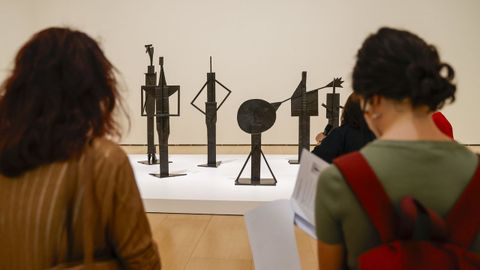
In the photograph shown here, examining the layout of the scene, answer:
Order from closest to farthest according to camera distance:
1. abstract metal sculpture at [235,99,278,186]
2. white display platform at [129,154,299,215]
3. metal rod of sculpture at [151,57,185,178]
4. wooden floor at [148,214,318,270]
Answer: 1. wooden floor at [148,214,318,270]
2. white display platform at [129,154,299,215]
3. abstract metal sculpture at [235,99,278,186]
4. metal rod of sculpture at [151,57,185,178]

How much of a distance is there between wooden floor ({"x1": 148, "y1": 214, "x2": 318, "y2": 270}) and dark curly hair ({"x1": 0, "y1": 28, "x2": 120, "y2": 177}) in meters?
1.55

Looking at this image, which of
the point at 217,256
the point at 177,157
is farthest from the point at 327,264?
the point at 177,157

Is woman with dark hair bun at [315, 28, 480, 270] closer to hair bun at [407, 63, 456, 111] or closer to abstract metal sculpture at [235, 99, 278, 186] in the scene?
hair bun at [407, 63, 456, 111]

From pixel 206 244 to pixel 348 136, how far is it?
1.06 m

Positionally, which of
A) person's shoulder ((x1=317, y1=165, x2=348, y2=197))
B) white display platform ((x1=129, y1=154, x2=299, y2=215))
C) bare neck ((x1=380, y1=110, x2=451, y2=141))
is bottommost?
white display platform ((x1=129, y1=154, x2=299, y2=215))

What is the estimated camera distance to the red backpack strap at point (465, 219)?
0.92 meters

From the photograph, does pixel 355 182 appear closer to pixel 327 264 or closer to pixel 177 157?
pixel 327 264

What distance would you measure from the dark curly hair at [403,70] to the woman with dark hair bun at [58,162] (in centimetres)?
56

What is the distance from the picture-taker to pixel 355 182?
91cm

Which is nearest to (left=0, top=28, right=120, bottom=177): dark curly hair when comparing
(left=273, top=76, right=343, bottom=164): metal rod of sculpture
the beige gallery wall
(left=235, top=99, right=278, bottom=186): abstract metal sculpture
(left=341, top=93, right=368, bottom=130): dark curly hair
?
(left=341, top=93, right=368, bottom=130): dark curly hair

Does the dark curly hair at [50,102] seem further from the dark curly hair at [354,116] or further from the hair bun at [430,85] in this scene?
the dark curly hair at [354,116]

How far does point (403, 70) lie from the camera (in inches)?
37.3

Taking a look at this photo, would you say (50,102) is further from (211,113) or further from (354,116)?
(211,113)

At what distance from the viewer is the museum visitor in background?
2.22m
